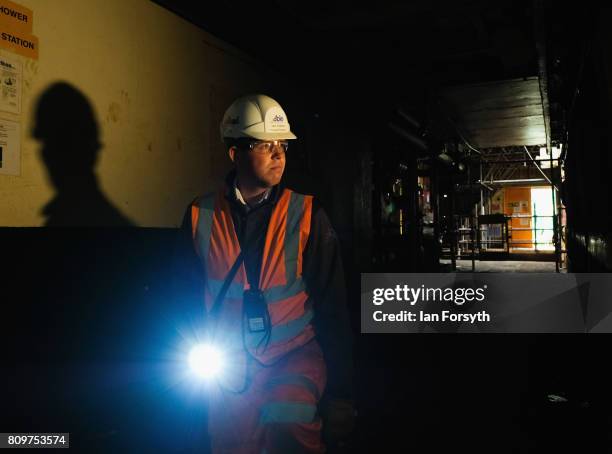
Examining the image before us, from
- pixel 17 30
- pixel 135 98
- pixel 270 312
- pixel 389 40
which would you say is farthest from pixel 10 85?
pixel 389 40

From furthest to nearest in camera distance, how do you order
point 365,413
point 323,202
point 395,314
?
1. point 395,314
2. point 323,202
3. point 365,413

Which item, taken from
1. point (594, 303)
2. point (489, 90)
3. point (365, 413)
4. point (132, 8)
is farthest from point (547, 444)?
point (489, 90)

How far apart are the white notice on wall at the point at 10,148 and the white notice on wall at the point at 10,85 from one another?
0.30 ft

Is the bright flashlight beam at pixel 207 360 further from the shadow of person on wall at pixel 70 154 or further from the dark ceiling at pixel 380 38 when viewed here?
the dark ceiling at pixel 380 38

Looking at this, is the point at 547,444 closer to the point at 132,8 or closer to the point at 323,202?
the point at 323,202

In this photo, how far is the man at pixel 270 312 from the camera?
200cm

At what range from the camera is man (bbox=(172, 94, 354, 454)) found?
200cm

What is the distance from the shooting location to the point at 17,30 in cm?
274

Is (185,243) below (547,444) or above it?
above

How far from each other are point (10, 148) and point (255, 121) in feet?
4.91

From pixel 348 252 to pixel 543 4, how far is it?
3647 mm

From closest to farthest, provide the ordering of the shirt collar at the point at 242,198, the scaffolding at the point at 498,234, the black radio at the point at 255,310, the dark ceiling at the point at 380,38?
the black radio at the point at 255,310
the shirt collar at the point at 242,198
the dark ceiling at the point at 380,38
the scaffolding at the point at 498,234

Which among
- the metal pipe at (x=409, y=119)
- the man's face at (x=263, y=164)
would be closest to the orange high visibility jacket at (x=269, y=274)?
the man's face at (x=263, y=164)

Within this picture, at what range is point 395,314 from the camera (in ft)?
23.3
